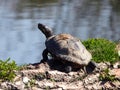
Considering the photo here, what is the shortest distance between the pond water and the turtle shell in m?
2.24

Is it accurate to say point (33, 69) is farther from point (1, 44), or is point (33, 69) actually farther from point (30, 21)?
point (30, 21)

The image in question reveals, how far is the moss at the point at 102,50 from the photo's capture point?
5935 mm

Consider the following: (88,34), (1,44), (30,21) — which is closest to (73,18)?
(30,21)

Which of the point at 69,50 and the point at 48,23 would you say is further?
the point at 48,23

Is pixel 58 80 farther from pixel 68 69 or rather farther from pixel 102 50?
pixel 102 50

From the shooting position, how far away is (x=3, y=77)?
16.6 feet

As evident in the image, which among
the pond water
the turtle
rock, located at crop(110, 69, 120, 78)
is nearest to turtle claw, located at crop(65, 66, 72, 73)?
the turtle

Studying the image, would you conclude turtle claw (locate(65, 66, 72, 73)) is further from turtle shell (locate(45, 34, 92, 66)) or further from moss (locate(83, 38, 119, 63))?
moss (locate(83, 38, 119, 63))

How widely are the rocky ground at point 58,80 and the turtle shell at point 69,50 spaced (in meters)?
0.16

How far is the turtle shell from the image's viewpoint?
5281mm

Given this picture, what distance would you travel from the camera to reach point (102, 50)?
248 inches

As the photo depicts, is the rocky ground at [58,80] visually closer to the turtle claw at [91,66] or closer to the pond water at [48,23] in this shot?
the turtle claw at [91,66]

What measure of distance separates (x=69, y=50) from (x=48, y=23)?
24.2 ft

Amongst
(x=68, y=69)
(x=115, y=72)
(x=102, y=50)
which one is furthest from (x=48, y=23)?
(x=68, y=69)
